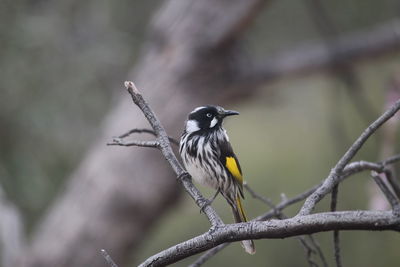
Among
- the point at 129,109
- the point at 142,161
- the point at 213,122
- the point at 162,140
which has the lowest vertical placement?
the point at 162,140

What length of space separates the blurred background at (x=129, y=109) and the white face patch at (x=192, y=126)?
182 cm

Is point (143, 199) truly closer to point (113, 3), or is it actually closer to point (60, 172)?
point (60, 172)

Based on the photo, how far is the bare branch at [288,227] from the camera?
1527 millimetres

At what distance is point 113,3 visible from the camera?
6.79m

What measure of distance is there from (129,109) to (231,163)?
237 centimetres

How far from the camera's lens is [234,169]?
10.7 feet

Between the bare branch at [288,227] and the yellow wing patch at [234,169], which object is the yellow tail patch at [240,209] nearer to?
the yellow wing patch at [234,169]

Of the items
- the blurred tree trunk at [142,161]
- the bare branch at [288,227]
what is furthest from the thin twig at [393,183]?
the blurred tree trunk at [142,161]

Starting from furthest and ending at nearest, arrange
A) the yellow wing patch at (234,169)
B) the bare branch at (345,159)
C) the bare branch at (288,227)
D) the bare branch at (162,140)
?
the yellow wing patch at (234,169)
the bare branch at (162,140)
the bare branch at (345,159)
the bare branch at (288,227)

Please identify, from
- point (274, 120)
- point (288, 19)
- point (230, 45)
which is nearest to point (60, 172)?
point (230, 45)

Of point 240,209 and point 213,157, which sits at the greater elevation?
point 213,157

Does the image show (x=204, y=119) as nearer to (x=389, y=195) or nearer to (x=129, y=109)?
(x=389, y=195)

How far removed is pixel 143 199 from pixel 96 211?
41cm

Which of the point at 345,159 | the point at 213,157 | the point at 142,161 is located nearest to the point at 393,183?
the point at 345,159
